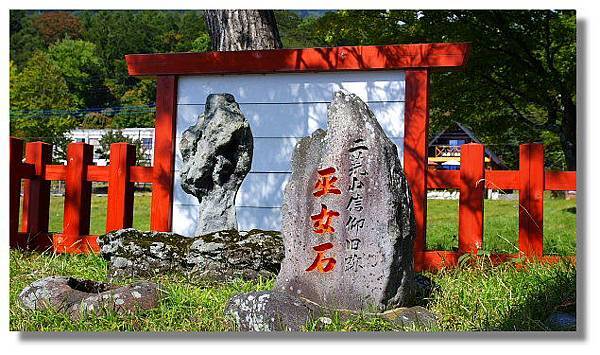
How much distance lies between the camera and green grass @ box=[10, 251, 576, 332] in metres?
3.86

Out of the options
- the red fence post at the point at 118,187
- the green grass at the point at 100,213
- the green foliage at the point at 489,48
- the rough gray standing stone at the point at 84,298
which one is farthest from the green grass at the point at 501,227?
the green grass at the point at 100,213

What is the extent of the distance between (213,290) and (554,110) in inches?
312

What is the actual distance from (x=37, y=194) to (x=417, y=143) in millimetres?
3755

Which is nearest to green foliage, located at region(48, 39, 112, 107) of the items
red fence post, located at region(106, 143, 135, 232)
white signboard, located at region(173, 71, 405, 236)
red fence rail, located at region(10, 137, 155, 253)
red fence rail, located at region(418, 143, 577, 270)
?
red fence rail, located at region(10, 137, 155, 253)

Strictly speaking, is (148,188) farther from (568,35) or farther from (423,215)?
(423,215)

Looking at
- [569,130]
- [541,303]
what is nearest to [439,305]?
[541,303]

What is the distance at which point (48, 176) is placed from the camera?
661 centimetres

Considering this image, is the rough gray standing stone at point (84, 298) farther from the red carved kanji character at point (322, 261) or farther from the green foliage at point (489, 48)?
the green foliage at point (489, 48)

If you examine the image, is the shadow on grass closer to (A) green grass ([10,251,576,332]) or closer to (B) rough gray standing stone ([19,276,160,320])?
(A) green grass ([10,251,576,332])

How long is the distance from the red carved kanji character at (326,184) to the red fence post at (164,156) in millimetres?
2396

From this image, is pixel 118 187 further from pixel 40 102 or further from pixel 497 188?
pixel 40 102

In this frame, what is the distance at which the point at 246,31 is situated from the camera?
6859 mm

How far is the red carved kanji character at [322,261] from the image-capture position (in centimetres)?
399

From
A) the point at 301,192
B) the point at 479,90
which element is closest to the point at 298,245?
the point at 301,192
